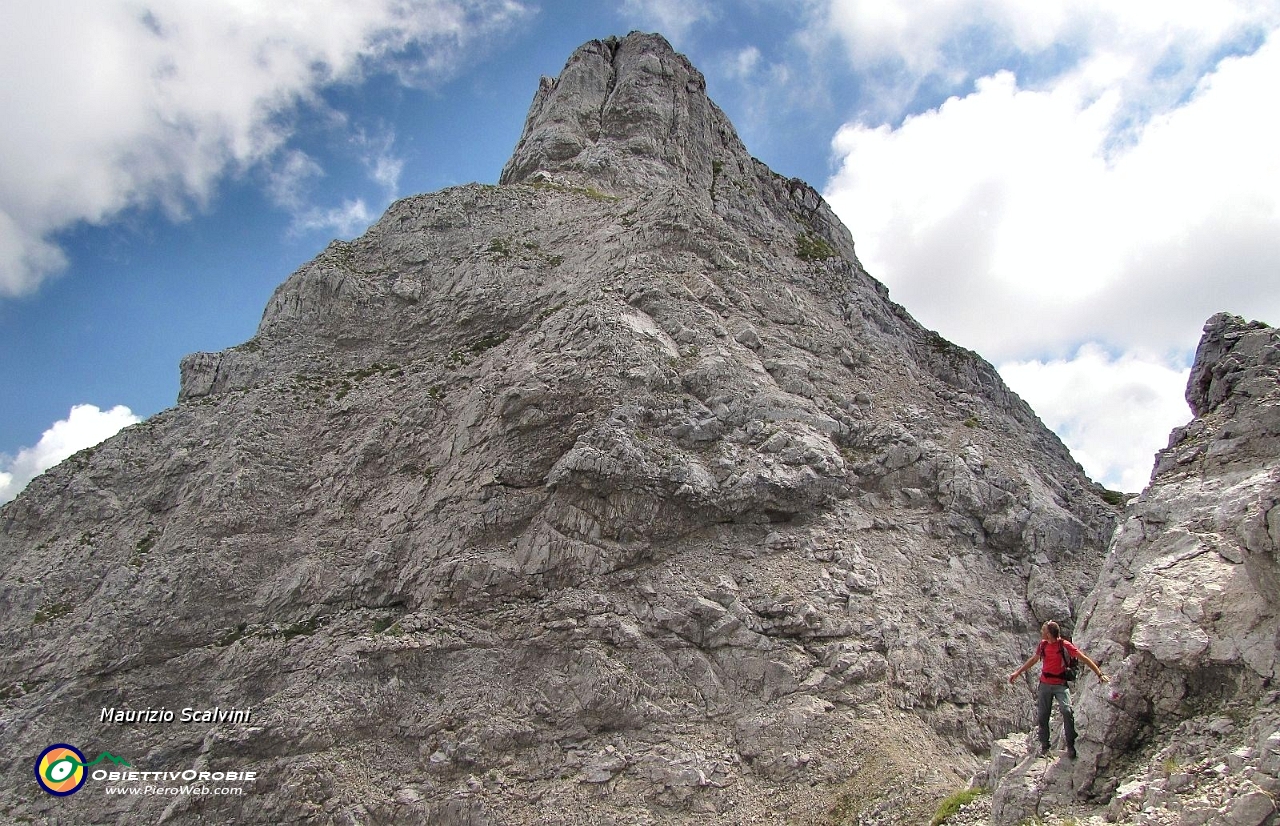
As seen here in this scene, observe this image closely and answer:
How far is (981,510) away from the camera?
24891mm

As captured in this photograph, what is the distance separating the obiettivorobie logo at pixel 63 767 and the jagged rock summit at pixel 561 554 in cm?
33

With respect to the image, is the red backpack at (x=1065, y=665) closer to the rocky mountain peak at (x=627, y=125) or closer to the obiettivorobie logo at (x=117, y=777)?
the obiettivorobie logo at (x=117, y=777)

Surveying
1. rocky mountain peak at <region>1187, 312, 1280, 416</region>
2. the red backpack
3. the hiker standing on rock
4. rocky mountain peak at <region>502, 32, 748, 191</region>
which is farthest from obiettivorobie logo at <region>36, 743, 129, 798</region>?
rocky mountain peak at <region>502, 32, 748, 191</region>

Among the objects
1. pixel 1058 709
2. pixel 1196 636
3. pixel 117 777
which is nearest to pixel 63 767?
pixel 117 777

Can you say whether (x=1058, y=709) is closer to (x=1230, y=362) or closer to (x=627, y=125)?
(x=1230, y=362)

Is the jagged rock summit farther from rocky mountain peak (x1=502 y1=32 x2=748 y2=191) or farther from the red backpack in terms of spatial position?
rocky mountain peak (x1=502 y1=32 x2=748 y2=191)

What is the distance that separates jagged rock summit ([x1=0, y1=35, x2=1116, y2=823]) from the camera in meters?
19.0

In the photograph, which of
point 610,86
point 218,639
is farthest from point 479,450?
point 610,86

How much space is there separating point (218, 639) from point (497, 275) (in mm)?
18445

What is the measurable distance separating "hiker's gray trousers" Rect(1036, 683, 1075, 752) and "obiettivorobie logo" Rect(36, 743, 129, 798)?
77.2 ft

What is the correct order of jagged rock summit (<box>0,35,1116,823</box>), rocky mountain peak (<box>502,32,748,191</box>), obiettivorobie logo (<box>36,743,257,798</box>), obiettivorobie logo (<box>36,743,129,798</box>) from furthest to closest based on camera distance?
rocky mountain peak (<box>502,32,748,191</box>) < obiettivorobie logo (<box>36,743,129,798</box>) < obiettivorobie logo (<box>36,743,257,798</box>) < jagged rock summit (<box>0,35,1116,823</box>)

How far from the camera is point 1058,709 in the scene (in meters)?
11.8

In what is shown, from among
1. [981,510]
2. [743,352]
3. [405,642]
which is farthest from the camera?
[743,352]

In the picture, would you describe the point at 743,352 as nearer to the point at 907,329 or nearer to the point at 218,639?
the point at 907,329
